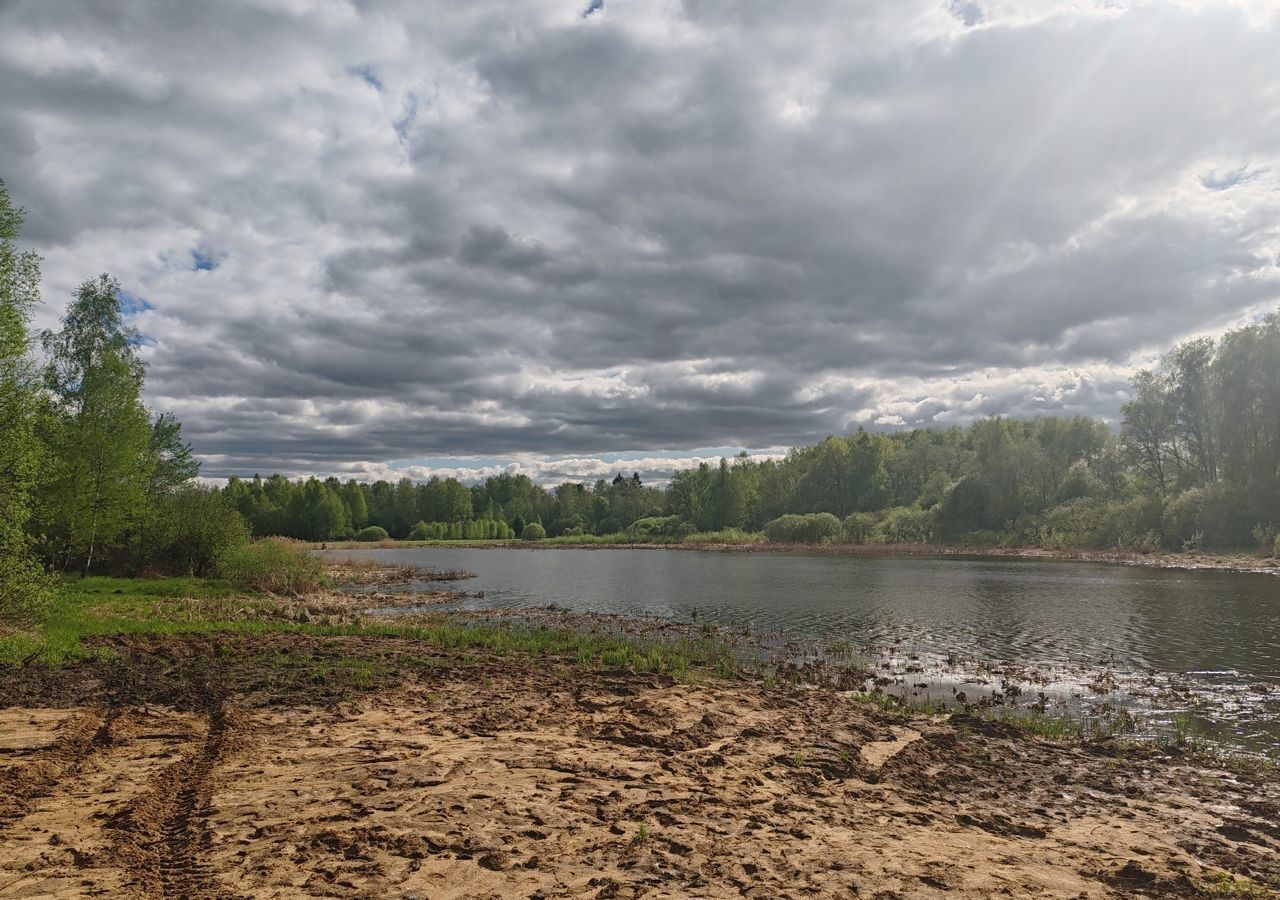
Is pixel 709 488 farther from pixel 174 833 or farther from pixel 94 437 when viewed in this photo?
pixel 174 833

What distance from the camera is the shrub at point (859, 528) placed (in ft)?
312

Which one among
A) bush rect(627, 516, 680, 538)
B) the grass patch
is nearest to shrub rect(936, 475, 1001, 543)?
bush rect(627, 516, 680, 538)

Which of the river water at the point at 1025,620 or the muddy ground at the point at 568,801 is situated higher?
the muddy ground at the point at 568,801

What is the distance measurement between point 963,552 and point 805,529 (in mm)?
27306

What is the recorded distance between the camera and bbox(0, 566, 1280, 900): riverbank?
640cm

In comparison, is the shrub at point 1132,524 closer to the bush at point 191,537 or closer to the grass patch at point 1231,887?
the grass patch at point 1231,887

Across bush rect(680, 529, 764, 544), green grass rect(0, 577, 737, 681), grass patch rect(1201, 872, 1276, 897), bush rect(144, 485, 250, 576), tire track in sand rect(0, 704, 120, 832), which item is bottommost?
bush rect(680, 529, 764, 544)

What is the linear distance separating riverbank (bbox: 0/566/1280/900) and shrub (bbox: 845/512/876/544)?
83713 mm

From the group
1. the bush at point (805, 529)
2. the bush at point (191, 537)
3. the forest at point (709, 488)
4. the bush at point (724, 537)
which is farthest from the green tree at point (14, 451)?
the bush at point (724, 537)

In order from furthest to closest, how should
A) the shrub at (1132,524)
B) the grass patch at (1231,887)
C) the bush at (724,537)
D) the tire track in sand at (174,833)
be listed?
the bush at (724,537)
the shrub at (1132,524)
the grass patch at (1231,887)
the tire track in sand at (174,833)

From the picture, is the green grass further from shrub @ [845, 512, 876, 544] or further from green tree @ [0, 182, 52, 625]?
shrub @ [845, 512, 876, 544]

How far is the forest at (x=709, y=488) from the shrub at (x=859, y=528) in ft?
0.78

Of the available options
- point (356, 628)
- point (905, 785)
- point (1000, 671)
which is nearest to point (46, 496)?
point (356, 628)

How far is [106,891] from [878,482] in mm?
123782
